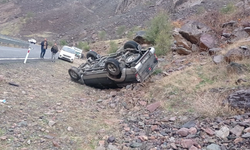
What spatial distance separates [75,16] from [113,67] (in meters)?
54.1

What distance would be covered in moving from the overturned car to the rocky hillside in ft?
88.9

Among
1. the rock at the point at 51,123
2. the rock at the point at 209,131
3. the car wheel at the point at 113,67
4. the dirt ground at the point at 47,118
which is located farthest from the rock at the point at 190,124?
the car wheel at the point at 113,67

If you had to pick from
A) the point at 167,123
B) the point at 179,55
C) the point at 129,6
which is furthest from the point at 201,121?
the point at 129,6

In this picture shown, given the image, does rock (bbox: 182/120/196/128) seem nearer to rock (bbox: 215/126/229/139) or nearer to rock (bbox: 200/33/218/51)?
rock (bbox: 215/126/229/139)

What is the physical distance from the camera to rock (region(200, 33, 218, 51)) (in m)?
12.5

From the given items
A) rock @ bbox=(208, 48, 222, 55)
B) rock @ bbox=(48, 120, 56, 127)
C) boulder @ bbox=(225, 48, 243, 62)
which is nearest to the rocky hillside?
rock @ bbox=(208, 48, 222, 55)

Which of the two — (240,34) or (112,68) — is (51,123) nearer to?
(112,68)

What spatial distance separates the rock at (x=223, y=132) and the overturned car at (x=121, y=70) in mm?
4450

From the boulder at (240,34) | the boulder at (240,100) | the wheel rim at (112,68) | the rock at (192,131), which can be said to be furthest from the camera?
the boulder at (240,34)

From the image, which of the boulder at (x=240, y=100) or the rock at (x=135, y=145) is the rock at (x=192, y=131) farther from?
the boulder at (x=240, y=100)

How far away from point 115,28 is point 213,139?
38.7m

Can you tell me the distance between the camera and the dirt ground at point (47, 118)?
4.31 metres

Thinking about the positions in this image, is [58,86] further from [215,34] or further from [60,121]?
[215,34]

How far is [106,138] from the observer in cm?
486
